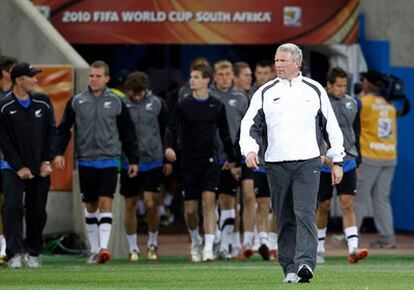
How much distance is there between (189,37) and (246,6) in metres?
1.04

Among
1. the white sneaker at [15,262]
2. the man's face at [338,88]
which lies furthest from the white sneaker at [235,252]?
the white sneaker at [15,262]

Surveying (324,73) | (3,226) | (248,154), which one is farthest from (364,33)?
(248,154)

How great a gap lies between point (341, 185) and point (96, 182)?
3.07 metres

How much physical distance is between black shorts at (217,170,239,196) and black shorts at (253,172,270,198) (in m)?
0.30

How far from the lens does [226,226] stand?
2123 centimetres

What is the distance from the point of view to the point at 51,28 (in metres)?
23.1

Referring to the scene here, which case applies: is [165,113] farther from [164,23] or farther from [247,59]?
[247,59]

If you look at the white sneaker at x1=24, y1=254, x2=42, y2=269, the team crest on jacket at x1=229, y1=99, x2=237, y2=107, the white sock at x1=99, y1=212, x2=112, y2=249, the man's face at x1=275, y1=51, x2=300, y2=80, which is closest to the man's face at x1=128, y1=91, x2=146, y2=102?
the team crest on jacket at x1=229, y1=99, x2=237, y2=107

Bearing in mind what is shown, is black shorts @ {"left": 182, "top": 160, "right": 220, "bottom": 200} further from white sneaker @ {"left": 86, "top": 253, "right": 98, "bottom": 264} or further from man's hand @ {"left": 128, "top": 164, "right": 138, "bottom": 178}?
white sneaker @ {"left": 86, "top": 253, "right": 98, "bottom": 264}

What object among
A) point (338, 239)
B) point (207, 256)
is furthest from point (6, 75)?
point (338, 239)

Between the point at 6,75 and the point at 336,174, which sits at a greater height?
the point at 6,75

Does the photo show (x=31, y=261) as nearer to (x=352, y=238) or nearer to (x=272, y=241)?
(x=272, y=241)

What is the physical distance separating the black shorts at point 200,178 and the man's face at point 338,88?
5.97ft

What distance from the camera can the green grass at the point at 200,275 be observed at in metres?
15.3
